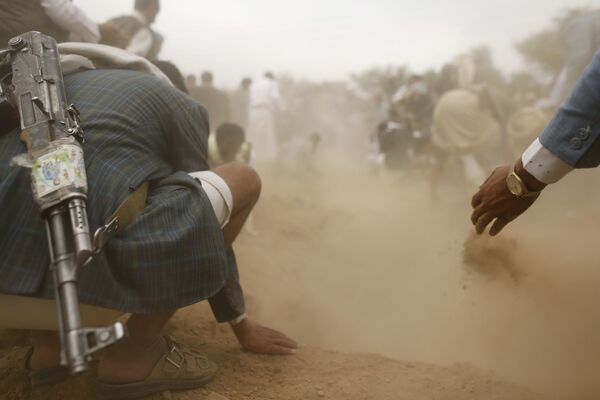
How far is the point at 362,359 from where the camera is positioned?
203 centimetres

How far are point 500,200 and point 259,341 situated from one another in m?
1.06

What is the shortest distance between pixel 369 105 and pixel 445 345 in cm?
1965

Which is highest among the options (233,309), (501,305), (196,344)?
(233,309)

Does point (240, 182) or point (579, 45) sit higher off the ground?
point (579, 45)

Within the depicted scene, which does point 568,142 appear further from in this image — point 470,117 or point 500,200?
point 470,117

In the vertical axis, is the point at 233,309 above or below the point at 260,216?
above

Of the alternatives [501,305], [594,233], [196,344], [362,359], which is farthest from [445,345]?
[594,233]

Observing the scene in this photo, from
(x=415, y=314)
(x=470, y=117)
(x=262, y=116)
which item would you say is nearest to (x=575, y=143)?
(x=415, y=314)

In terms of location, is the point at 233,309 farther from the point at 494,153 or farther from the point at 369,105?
the point at 369,105

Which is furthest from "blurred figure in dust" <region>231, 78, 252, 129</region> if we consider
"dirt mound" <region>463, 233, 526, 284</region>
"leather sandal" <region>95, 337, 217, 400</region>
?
"leather sandal" <region>95, 337, 217, 400</region>

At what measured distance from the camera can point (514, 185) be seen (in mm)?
1426

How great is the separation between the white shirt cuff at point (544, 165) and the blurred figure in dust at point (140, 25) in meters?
2.93

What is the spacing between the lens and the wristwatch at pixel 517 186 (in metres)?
1.41

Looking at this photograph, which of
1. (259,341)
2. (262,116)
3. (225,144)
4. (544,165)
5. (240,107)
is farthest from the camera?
(240,107)
